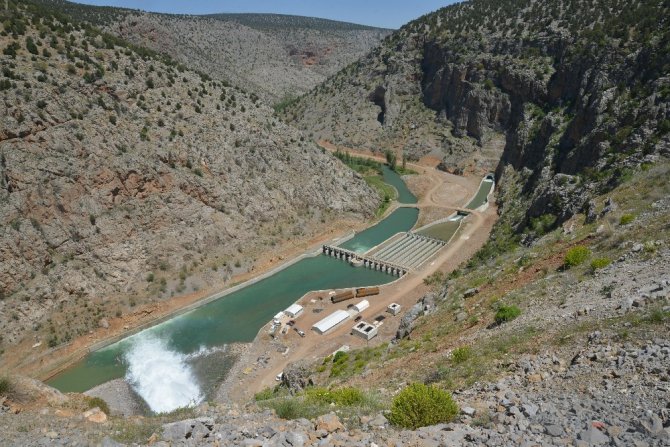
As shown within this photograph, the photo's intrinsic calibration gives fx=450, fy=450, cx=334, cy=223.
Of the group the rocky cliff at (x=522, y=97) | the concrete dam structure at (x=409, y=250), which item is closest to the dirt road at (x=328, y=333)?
the concrete dam structure at (x=409, y=250)

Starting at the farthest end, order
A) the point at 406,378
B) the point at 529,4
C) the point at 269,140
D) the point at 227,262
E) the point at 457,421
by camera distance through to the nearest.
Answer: the point at 529,4 < the point at 269,140 < the point at 227,262 < the point at 406,378 < the point at 457,421

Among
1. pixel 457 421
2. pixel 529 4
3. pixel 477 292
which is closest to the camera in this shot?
pixel 457 421

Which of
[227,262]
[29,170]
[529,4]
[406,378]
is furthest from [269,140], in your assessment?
[529,4]

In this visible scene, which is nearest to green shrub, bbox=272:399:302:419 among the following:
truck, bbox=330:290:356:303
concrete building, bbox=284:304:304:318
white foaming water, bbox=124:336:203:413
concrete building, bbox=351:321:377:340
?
white foaming water, bbox=124:336:203:413

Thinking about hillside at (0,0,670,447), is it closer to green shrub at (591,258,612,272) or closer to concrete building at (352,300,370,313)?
green shrub at (591,258,612,272)

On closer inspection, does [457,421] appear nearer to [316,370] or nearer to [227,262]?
[316,370]

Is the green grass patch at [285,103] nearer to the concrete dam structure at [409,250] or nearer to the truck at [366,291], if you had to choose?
the concrete dam structure at [409,250]

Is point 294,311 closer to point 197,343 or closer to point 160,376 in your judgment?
point 197,343
